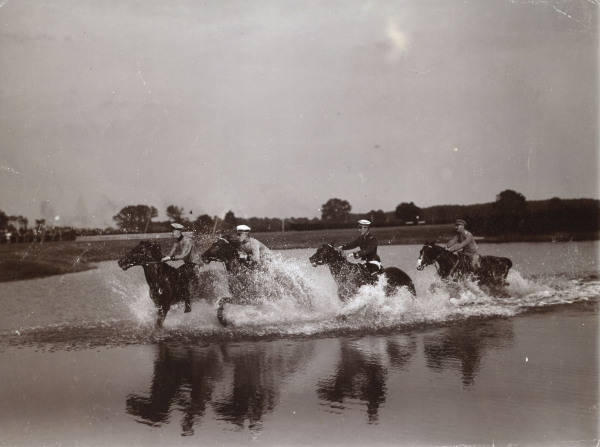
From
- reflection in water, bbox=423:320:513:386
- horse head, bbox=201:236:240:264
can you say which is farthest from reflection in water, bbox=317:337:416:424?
horse head, bbox=201:236:240:264

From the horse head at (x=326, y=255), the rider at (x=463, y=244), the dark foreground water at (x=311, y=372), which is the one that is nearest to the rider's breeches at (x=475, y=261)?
the rider at (x=463, y=244)

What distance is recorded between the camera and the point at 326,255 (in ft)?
47.3

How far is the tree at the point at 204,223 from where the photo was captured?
1681 cm

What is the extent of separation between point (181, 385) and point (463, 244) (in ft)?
32.7

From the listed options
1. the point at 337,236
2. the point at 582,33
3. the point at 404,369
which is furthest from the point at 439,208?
the point at 404,369

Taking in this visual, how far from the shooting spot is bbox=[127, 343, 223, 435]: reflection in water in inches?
312

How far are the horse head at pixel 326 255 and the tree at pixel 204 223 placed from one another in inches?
150

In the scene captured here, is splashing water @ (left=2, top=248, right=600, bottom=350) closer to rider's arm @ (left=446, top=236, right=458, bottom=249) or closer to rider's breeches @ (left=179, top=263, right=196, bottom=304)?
rider's breeches @ (left=179, top=263, right=196, bottom=304)

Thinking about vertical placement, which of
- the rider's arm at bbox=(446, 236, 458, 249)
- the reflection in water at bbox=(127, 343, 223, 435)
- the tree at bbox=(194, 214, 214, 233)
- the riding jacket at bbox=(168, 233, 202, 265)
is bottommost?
the reflection in water at bbox=(127, 343, 223, 435)

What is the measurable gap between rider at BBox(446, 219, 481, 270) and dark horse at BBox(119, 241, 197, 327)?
7.55m

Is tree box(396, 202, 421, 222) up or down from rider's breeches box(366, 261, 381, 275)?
up

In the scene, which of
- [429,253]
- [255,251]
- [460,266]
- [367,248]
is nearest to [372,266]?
[367,248]

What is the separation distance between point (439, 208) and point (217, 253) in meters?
22.7

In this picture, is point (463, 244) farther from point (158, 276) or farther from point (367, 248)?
point (158, 276)
